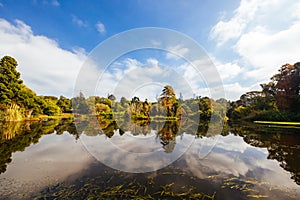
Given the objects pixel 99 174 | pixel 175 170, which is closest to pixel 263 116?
pixel 175 170

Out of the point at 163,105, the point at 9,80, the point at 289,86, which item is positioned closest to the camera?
the point at 9,80

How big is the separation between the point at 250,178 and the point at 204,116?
2971 centimetres

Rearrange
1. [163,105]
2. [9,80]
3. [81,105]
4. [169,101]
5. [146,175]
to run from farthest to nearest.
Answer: [81,105] < [163,105] < [169,101] < [9,80] < [146,175]

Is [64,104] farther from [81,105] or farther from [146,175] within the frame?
[146,175]

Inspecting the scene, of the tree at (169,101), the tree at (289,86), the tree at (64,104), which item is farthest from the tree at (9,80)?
the tree at (289,86)

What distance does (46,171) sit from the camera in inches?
187

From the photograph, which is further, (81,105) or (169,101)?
(81,105)

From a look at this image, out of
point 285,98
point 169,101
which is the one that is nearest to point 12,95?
point 169,101

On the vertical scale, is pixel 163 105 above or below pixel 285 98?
below

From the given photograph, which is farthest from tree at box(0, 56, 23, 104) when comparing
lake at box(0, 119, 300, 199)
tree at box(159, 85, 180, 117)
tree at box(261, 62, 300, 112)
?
tree at box(261, 62, 300, 112)

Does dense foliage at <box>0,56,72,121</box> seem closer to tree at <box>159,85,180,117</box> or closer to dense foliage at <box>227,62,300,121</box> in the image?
tree at <box>159,85,180,117</box>

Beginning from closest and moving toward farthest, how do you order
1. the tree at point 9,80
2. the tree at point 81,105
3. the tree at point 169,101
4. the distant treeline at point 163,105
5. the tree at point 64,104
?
the tree at point 9,80
the distant treeline at point 163,105
the tree at point 169,101
the tree at point 81,105
the tree at point 64,104

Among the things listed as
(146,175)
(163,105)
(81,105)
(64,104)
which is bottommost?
(146,175)

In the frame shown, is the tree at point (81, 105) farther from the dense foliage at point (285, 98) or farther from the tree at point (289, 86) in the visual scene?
the tree at point (289, 86)
